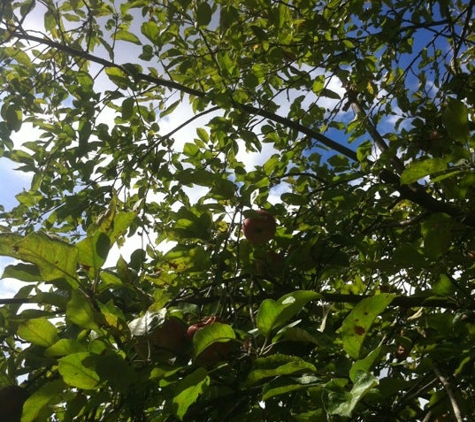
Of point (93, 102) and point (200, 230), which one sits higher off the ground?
point (93, 102)

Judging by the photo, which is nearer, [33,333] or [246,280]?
[33,333]

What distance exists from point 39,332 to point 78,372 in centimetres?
16

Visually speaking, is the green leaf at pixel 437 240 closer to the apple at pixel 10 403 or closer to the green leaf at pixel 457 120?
the green leaf at pixel 457 120

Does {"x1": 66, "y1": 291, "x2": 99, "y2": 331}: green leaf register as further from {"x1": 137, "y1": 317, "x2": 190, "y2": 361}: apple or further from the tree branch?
the tree branch

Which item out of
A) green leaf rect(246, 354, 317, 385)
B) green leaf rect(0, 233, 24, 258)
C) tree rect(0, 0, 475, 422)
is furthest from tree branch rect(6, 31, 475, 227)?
green leaf rect(0, 233, 24, 258)

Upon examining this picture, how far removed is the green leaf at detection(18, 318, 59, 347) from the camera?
0.95 m

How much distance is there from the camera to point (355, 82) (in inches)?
104

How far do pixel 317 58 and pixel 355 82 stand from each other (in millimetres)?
298

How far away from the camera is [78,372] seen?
2.82ft

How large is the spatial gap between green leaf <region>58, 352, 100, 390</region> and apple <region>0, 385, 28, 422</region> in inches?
17.1

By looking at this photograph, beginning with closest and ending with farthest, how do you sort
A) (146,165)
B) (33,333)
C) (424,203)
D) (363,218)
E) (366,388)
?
(366,388), (33,333), (424,203), (363,218), (146,165)

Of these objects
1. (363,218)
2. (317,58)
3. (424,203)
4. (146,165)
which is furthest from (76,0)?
(424,203)

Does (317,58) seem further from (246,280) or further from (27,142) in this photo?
(27,142)

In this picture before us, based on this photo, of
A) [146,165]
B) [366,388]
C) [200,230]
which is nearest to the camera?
[366,388]
